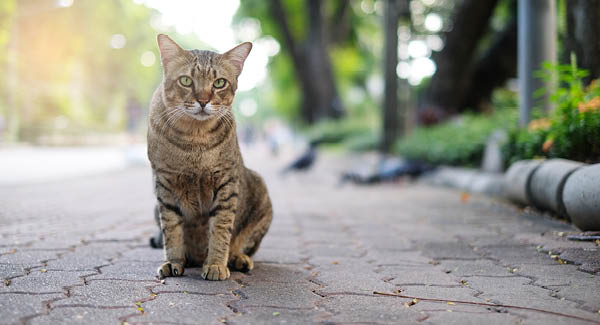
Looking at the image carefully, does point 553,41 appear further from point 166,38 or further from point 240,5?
point 240,5

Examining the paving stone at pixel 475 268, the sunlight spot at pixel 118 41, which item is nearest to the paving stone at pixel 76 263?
the paving stone at pixel 475 268

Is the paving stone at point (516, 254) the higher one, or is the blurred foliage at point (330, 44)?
the blurred foliage at point (330, 44)

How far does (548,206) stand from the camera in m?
5.18

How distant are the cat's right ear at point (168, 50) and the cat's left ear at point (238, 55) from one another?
0.92 ft

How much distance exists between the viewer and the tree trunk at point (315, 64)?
22859 mm

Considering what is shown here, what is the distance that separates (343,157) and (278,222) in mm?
10996

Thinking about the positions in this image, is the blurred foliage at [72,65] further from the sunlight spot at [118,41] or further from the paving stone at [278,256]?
the paving stone at [278,256]

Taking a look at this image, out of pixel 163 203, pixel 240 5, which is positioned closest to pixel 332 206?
pixel 163 203

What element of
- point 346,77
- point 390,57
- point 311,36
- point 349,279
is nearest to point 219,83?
point 349,279

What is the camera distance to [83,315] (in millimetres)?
2459

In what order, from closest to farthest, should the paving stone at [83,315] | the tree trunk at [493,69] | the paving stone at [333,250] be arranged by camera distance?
1. the paving stone at [83,315]
2. the paving stone at [333,250]
3. the tree trunk at [493,69]

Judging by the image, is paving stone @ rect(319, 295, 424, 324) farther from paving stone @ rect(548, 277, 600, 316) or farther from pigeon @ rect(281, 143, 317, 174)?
pigeon @ rect(281, 143, 317, 174)

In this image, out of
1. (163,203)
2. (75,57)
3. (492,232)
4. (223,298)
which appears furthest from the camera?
(75,57)

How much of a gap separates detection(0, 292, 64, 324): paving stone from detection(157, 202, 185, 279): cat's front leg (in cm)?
69
